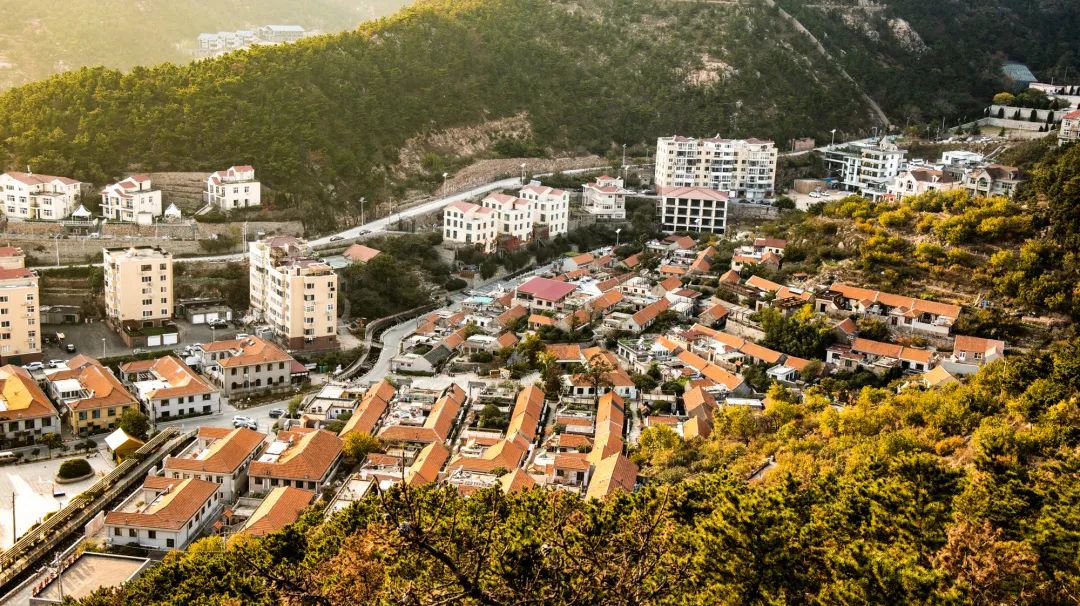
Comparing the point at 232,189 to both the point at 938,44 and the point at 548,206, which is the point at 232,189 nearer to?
the point at 548,206

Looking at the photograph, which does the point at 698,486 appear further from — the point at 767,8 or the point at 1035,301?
the point at 767,8

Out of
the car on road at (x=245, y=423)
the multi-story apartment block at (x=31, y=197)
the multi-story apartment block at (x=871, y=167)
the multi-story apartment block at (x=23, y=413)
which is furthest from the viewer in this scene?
the multi-story apartment block at (x=871, y=167)

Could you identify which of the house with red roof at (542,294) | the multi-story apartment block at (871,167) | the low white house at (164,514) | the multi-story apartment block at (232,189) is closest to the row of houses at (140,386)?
the low white house at (164,514)

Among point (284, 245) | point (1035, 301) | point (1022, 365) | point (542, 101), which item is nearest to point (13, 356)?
point (284, 245)

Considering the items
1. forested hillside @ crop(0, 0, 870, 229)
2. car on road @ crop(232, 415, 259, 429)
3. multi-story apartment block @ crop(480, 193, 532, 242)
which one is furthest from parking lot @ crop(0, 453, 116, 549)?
multi-story apartment block @ crop(480, 193, 532, 242)

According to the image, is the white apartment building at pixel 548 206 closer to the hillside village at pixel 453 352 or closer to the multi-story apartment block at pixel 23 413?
the hillside village at pixel 453 352

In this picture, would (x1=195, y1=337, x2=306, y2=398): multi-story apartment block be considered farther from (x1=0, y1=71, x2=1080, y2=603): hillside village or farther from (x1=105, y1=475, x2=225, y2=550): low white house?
(x1=105, y1=475, x2=225, y2=550): low white house

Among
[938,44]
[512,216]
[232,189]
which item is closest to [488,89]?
[512,216]
